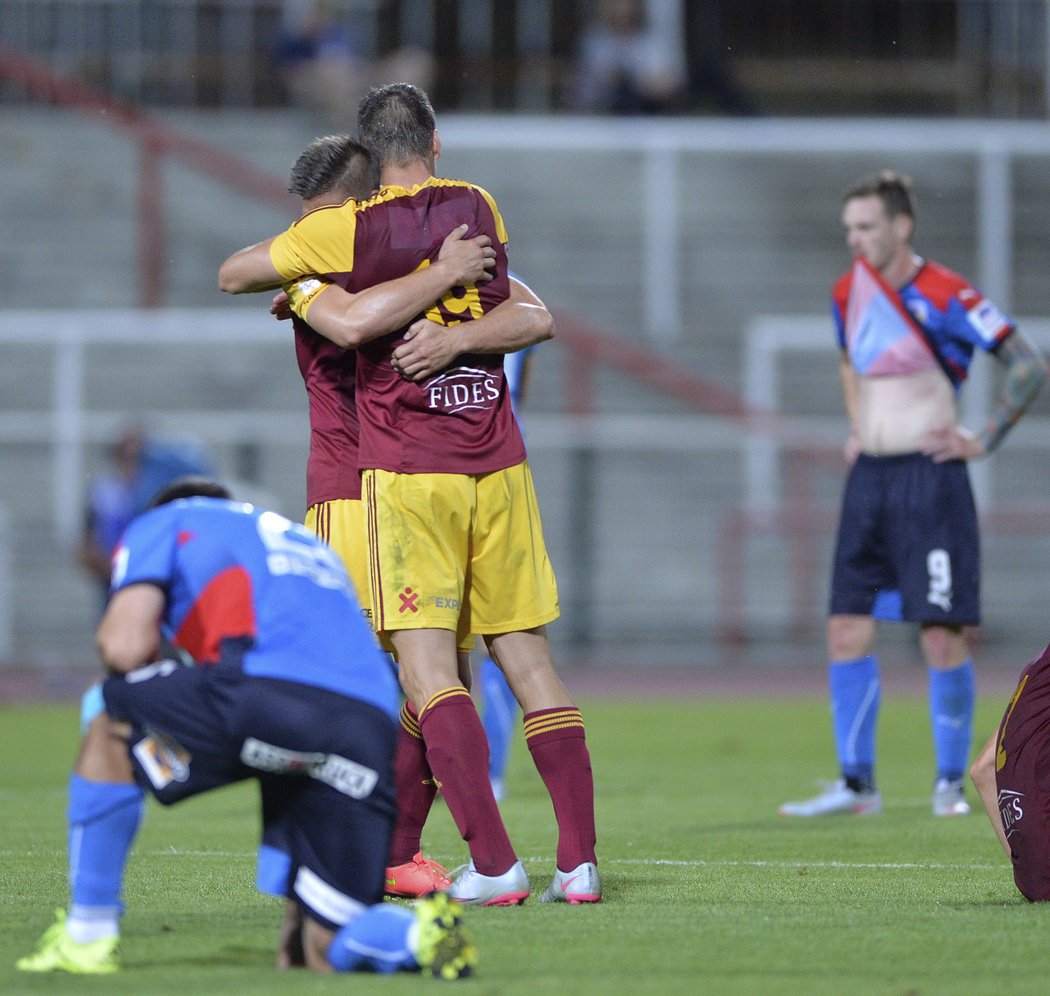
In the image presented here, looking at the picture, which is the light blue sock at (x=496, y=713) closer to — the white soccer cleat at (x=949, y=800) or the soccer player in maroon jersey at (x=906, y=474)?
the soccer player in maroon jersey at (x=906, y=474)

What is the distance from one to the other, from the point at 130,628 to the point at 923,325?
4993mm

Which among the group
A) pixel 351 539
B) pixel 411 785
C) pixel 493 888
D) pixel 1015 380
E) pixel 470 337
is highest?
pixel 470 337

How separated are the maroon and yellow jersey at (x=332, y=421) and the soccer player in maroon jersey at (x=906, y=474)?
2908 millimetres

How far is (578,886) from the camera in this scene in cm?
541

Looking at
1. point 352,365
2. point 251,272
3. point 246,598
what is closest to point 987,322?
point 352,365

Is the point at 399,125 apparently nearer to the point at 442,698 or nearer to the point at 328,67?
the point at 442,698

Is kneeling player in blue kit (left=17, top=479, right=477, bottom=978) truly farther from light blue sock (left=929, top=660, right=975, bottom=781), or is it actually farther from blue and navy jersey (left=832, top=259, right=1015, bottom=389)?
blue and navy jersey (left=832, top=259, right=1015, bottom=389)

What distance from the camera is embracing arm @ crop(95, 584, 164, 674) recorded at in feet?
13.6

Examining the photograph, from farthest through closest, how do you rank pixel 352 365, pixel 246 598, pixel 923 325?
pixel 923 325, pixel 352 365, pixel 246 598

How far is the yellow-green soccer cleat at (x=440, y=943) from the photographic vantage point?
13.7ft

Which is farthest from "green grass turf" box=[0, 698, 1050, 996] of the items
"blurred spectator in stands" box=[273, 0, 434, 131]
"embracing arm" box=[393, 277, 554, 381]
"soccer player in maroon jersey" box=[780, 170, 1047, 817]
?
"blurred spectator in stands" box=[273, 0, 434, 131]

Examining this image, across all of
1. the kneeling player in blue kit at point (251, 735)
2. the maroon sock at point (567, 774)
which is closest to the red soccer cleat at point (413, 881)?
the maroon sock at point (567, 774)

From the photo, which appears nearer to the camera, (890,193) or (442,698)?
(442,698)

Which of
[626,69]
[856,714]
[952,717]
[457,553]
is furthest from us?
[626,69]
